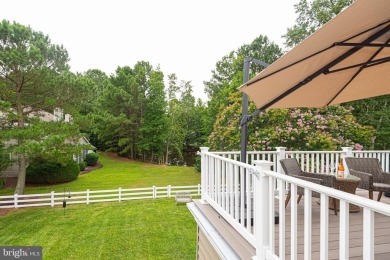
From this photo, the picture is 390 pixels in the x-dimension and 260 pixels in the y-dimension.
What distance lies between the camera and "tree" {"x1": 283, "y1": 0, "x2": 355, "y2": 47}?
517 inches

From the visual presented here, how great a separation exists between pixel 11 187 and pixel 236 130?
13.6m

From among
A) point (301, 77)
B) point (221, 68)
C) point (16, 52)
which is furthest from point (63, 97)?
point (221, 68)

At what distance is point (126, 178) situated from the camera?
60.7ft

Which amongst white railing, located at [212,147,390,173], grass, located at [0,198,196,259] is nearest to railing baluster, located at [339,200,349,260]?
white railing, located at [212,147,390,173]

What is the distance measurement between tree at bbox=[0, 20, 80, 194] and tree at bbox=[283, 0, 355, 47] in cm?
1195

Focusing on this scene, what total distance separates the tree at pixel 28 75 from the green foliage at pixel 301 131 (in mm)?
7415

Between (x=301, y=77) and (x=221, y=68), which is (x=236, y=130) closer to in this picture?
(x=301, y=77)

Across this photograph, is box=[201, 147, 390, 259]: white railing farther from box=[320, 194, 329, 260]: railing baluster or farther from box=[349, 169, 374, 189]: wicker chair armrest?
box=[349, 169, 374, 189]: wicker chair armrest

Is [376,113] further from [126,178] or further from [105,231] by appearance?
[126,178]

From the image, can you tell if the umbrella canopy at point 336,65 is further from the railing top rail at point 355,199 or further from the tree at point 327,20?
the tree at point 327,20

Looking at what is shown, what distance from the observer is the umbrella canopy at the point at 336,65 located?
5.09 feet

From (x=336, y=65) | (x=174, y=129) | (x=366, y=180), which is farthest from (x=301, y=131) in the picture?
(x=174, y=129)

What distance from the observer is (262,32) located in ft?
73.8

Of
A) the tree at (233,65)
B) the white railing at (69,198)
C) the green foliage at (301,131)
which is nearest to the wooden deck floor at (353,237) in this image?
the green foliage at (301,131)
